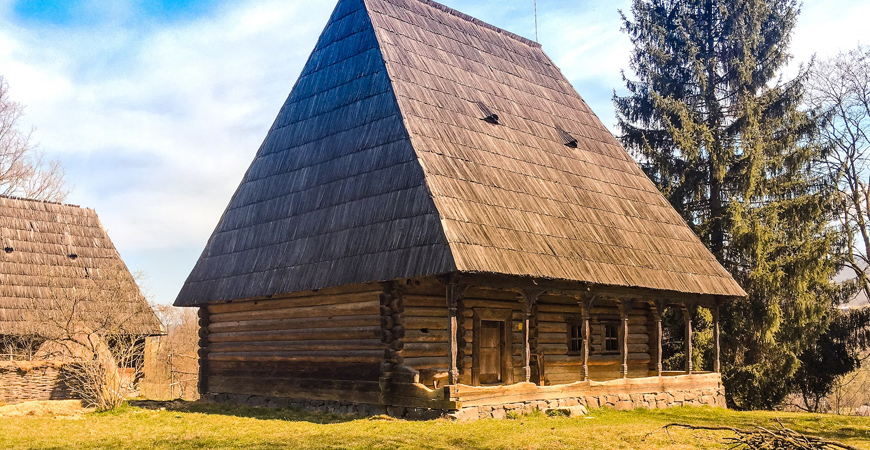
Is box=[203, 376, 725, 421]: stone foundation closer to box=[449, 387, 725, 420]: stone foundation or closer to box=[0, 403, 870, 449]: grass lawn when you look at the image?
box=[449, 387, 725, 420]: stone foundation

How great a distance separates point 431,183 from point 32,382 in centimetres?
1284

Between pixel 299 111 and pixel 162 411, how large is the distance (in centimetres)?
852

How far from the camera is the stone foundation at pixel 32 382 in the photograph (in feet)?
69.2

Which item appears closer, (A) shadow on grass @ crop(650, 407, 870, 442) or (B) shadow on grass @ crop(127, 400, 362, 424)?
(A) shadow on grass @ crop(650, 407, 870, 442)

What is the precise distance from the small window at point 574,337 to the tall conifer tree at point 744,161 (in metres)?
7.98

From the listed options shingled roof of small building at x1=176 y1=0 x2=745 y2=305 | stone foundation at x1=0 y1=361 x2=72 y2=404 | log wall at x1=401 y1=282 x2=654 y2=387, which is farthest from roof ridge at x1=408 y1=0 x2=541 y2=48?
stone foundation at x1=0 y1=361 x2=72 y2=404

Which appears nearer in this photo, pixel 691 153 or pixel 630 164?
pixel 630 164

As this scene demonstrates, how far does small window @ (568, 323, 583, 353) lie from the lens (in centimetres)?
2014

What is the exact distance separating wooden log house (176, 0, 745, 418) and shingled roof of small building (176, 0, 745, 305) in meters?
0.06

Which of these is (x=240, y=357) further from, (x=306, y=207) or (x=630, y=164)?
(x=630, y=164)

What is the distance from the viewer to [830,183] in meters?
27.0

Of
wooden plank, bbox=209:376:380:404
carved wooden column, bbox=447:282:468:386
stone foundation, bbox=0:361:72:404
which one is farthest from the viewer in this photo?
stone foundation, bbox=0:361:72:404

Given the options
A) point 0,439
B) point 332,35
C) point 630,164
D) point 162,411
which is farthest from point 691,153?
point 0,439

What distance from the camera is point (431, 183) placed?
15875mm
